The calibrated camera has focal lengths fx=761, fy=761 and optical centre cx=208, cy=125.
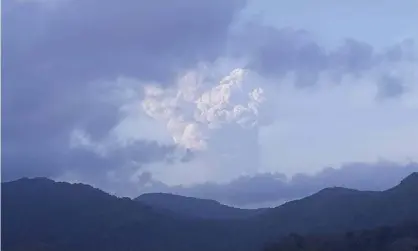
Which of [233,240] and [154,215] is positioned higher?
[154,215]

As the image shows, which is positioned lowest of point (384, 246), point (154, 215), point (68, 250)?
point (384, 246)

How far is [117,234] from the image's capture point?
6895 inches

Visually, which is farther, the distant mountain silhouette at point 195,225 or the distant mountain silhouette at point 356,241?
the distant mountain silhouette at point 195,225

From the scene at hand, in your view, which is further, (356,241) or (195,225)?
(195,225)

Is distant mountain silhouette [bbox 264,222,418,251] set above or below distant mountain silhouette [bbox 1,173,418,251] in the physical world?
below

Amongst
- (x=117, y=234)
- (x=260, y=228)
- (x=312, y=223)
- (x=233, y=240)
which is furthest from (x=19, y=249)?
(x=312, y=223)

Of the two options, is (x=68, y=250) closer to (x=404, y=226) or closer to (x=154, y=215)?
(x=154, y=215)

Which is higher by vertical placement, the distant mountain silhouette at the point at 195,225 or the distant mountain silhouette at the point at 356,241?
the distant mountain silhouette at the point at 195,225

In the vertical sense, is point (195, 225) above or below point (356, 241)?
above

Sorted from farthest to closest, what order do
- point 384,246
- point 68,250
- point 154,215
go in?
point 154,215, point 68,250, point 384,246

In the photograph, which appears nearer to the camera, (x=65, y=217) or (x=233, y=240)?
(x=233, y=240)

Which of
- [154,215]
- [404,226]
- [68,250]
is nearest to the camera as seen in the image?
[404,226]

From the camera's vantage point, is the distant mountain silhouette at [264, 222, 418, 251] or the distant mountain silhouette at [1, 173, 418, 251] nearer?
the distant mountain silhouette at [264, 222, 418, 251]

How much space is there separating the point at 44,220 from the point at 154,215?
29.1 metres
